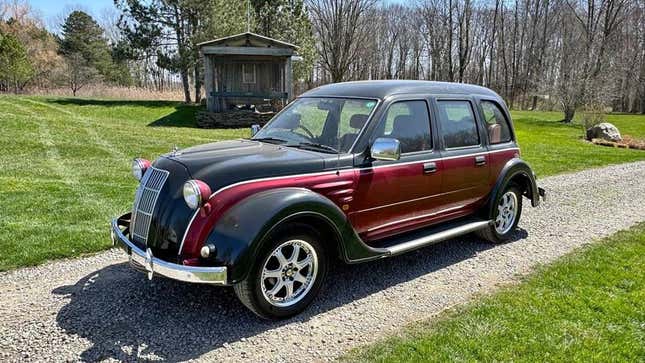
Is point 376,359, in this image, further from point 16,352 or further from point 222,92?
point 222,92

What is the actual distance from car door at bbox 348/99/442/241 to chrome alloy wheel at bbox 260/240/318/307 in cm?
62

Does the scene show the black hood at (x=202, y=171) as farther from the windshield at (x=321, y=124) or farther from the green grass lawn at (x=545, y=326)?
the green grass lawn at (x=545, y=326)

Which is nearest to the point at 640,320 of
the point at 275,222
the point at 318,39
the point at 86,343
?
the point at 275,222

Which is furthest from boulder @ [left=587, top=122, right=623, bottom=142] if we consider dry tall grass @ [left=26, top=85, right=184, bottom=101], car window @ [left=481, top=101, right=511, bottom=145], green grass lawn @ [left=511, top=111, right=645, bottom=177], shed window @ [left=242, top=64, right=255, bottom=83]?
dry tall grass @ [left=26, top=85, right=184, bottom=101]

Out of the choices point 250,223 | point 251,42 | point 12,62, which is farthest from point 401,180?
point 12,62

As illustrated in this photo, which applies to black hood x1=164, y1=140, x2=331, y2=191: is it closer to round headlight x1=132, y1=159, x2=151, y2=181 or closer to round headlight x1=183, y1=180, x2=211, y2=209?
round headlight x1=183, y1=180, x2=211, y2=209

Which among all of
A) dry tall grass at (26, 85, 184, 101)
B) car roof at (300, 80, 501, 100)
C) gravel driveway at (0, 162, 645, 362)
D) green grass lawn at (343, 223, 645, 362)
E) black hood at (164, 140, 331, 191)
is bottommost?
green grass lawn at (343, 223, 645, 362)

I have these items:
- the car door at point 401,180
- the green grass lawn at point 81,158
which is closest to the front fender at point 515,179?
the car door at point 401,180

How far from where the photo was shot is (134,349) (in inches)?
139

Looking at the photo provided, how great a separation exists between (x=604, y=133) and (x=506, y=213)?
17.9 m

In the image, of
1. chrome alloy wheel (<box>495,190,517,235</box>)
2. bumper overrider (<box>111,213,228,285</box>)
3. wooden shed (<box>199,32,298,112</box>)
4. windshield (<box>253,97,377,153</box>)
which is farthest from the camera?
wooden shed (<box>199,32,298,112</box>)

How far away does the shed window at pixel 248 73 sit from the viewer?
22047mm

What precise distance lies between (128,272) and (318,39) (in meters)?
39.1

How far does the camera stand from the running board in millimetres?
4754
